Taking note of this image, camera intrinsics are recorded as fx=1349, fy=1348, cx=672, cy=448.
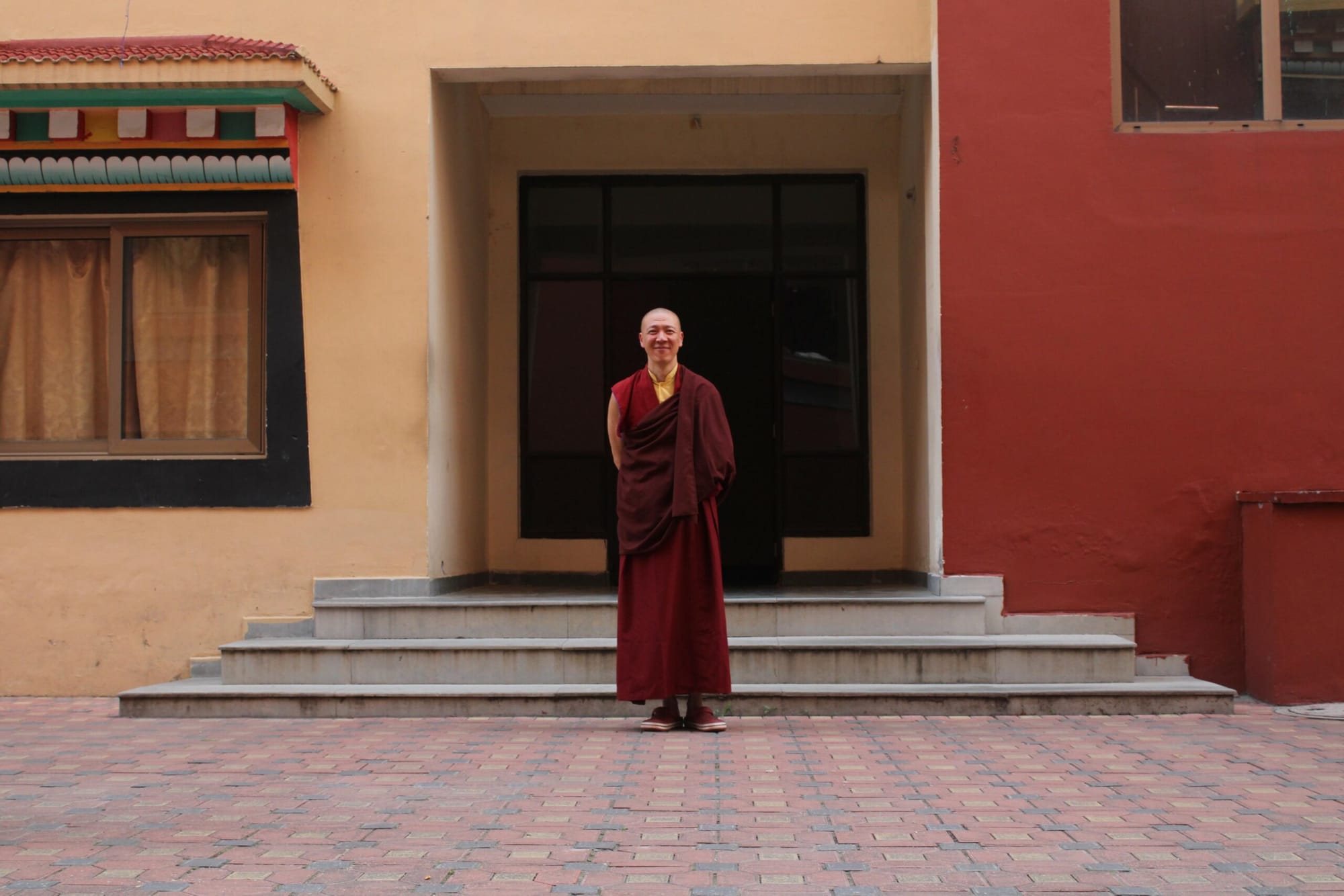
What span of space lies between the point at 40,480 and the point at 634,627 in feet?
13.3

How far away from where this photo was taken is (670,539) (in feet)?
21.5

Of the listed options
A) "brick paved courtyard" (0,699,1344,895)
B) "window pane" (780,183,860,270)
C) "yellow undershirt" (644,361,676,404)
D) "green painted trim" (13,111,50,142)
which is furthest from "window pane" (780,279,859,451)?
"green painted trim" (13,111,50,142)

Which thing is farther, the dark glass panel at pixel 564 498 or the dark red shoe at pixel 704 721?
the dark glass panel at pixel 564 498

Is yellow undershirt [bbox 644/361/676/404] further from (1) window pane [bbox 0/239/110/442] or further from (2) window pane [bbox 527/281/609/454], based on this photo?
(1) window pane [bbox 0/239/110/442]

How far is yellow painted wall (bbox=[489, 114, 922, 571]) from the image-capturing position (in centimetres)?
1020

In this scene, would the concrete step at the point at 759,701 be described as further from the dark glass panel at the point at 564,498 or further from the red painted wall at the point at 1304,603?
→ the dark glass panel at the point at 564,498

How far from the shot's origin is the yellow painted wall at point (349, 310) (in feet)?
26.5

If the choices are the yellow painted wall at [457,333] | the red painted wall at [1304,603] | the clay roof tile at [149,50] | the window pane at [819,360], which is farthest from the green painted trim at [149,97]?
the red painted wall at [1304,603]

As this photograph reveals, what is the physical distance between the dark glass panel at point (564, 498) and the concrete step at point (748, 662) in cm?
286

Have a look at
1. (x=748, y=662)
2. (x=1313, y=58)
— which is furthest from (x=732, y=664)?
(x=1313, y=58)

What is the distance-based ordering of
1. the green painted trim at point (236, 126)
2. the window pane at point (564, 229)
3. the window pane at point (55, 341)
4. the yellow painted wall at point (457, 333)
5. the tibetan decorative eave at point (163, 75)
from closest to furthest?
the tibetan decorative eave at point (163, 75) < the green painted trim at point (236, 126) < the yellow painted wall at point (457, 333) < the window pane at point (55, 341) < the window pane at point (564, 229)

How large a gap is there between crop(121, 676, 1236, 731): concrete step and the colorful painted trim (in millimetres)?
3076

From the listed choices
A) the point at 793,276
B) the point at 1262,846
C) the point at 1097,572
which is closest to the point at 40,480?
the point at 793,276

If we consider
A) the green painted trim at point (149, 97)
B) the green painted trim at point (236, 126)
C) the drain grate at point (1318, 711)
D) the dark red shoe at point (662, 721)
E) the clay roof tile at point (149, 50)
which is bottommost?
the drain grate at point (1318, 711)
